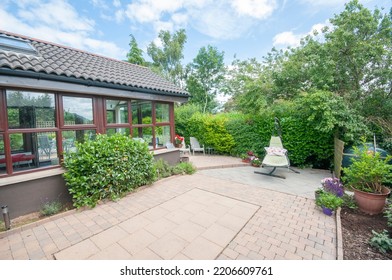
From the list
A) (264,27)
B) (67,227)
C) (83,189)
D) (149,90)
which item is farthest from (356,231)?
(264,27)

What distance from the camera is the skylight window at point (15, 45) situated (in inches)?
155

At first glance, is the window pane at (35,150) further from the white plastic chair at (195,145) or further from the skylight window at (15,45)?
the white plastic chair at (195,145)

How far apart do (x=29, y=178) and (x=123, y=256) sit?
274 centimetres

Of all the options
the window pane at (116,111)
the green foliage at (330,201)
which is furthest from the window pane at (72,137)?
the green foliage at (330,201)

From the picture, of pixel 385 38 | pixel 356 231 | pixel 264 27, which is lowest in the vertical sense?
pixel 356 231

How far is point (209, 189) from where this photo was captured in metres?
4.73

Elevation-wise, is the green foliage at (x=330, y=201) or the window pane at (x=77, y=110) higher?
the window pane at (x=77, y=110)

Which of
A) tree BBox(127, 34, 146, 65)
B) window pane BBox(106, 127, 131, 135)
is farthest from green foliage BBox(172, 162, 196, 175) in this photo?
tree BBox(127, 34, 146, 65)

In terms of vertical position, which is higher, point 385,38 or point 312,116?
point 385,38

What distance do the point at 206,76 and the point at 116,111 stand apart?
22003 mm

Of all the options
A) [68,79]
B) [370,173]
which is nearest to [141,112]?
[68,79]

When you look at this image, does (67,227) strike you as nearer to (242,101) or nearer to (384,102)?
(242,101)

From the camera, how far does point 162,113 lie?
6.47m

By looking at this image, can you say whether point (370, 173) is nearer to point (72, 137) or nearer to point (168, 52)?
point (72, 137)
